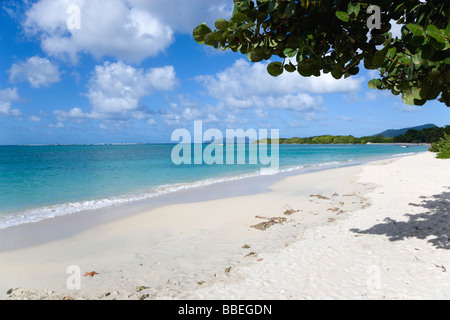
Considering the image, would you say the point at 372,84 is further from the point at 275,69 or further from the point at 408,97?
the point at 275,69

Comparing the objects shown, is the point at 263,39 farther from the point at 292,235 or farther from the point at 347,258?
the point at 292,235

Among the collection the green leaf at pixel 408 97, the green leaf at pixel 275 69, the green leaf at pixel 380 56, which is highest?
the green leaf at pixel 380 56

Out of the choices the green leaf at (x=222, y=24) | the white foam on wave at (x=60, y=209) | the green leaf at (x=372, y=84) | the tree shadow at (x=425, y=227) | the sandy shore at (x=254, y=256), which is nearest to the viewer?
the green leaf at (x=222, y=24)

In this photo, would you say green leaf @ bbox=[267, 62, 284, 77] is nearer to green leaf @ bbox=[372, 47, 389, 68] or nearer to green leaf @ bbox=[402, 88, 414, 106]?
green leaf @ bbox=[372, 47, 389, 68]

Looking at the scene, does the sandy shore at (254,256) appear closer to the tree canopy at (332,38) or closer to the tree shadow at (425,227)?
the tree shadow at (425,227)

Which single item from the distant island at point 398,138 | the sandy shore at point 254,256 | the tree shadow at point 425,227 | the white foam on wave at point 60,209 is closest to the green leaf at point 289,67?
the sandy shore at point 254,256

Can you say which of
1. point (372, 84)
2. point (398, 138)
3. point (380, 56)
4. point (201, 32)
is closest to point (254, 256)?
point (372, 84)

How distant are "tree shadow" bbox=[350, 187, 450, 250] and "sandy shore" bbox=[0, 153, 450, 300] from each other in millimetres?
22

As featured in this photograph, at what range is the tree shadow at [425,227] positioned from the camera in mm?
5773

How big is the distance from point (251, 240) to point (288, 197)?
6.11 meters

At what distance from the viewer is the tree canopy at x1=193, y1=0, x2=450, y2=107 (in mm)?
2875

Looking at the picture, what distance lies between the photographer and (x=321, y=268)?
4754mm

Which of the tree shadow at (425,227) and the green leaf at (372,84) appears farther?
the tree shadow at (425,227)

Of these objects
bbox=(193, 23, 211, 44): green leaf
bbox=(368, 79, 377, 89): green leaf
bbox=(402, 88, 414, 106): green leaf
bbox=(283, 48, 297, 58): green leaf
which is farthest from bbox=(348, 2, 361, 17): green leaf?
bbox=(368, 79, 377, 89): green leaf
